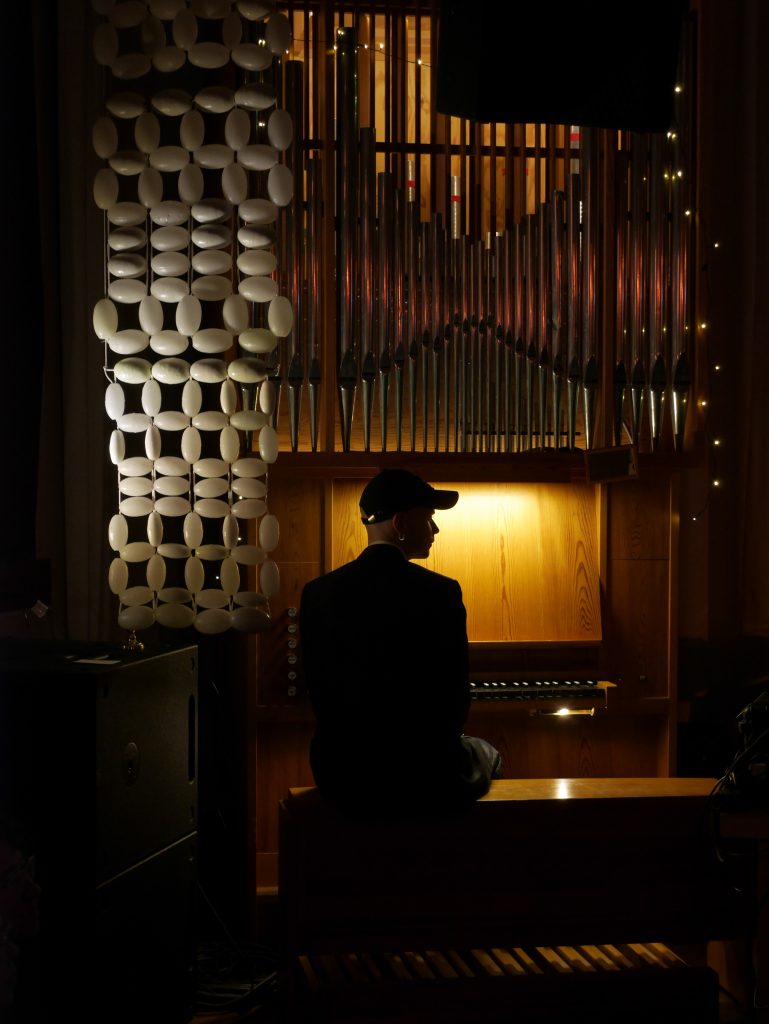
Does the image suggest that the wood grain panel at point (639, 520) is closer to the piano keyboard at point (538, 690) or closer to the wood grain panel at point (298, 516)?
the piano keyboard at point (538, 690)

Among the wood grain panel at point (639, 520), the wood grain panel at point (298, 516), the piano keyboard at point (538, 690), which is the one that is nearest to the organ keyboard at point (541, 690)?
the piano keyboard at point (538, 690)

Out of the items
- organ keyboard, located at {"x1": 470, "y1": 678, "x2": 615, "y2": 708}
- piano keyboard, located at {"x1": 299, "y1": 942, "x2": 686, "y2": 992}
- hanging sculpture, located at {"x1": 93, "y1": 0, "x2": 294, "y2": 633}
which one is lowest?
piano keyboard, located at {"x1": 299, "y1": 942, "x2": 686, "y2": 992}

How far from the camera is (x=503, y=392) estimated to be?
429cm

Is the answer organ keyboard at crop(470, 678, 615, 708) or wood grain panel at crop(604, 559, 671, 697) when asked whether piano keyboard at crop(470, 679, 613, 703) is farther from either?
wood grain panel at crop(604, 559, 671, 697)

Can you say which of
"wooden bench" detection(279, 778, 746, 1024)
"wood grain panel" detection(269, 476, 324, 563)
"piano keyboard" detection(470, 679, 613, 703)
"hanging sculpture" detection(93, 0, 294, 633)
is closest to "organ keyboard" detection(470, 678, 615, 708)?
"piano keyboard" detection(470, 679, 613, 703)

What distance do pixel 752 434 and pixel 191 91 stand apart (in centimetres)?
299

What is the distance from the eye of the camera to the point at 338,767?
3049 mm

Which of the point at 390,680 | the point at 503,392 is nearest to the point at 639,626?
the point at 503,392

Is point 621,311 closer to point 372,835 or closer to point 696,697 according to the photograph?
point 696,697

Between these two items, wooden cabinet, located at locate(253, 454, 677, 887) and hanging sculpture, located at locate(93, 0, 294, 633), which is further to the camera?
wooden cabinet, located at locate(253, 454, 677, 887)

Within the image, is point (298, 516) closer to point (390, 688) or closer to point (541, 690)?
point (541, 690)

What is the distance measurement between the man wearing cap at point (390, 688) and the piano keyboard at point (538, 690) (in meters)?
1.03

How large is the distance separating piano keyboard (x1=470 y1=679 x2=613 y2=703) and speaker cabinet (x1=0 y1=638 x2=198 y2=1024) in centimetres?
157

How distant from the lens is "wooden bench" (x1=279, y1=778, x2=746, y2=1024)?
9.79 ft
